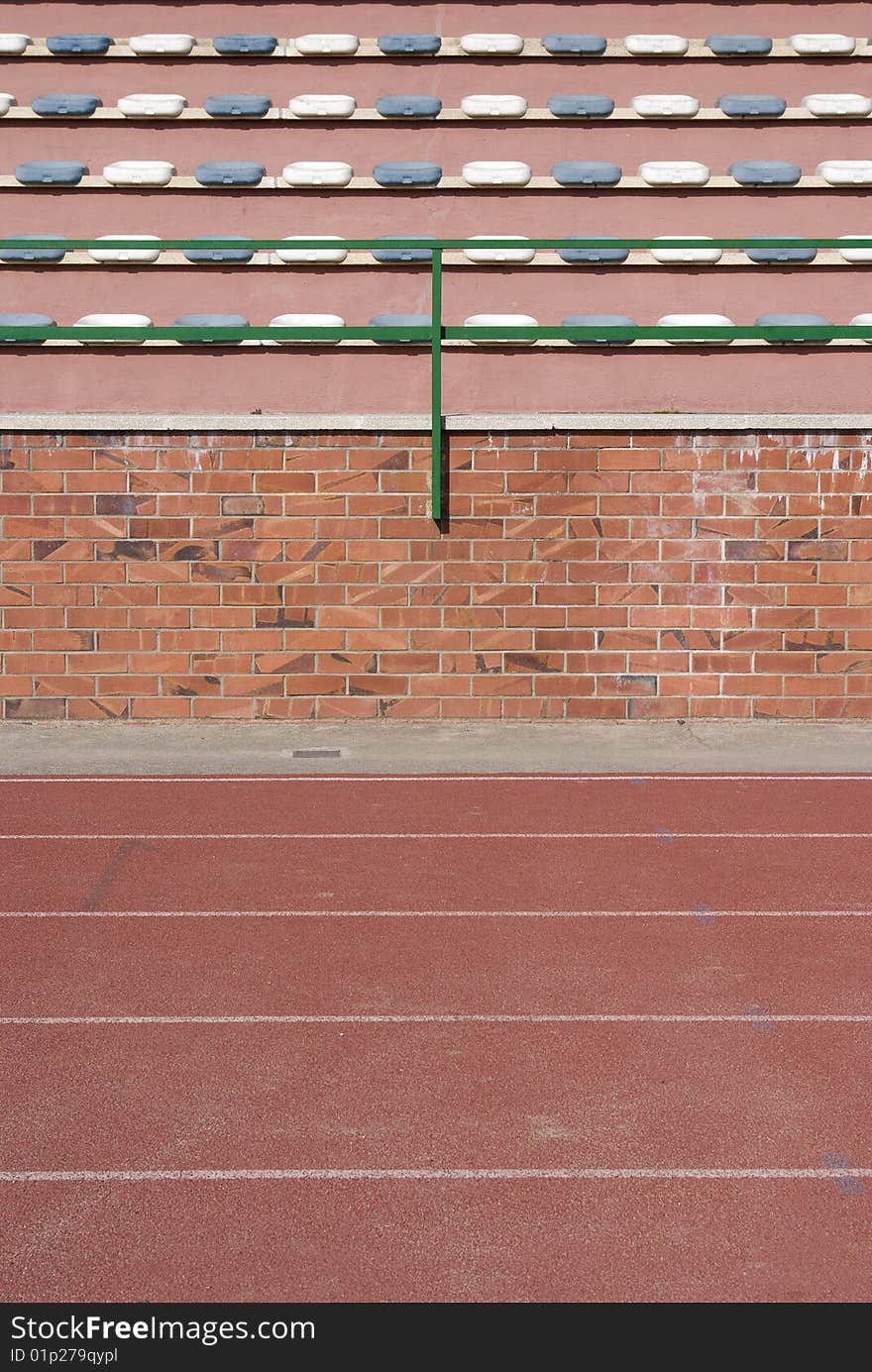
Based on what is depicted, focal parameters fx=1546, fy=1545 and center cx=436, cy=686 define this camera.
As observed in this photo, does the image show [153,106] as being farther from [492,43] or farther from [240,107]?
[492,43]

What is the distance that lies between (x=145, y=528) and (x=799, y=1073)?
6.02 meters

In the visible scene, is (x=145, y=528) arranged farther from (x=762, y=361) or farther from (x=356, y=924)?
(x=762, y=361)

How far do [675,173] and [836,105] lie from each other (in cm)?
177

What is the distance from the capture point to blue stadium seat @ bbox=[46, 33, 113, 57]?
14242mm

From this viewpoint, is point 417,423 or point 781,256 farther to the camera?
point 781,256

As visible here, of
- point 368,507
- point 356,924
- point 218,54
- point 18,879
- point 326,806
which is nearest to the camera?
point 356,924

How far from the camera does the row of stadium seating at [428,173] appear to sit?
1348cm

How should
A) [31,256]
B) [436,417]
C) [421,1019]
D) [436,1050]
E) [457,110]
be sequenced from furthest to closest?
1. [457,110]
2. [31,256]
3. [436,417]
4. [421,1019]
5. [436,1050]

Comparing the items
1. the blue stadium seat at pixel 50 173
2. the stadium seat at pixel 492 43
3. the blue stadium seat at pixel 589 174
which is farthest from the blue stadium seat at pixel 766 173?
the blue stadium seat at pixel 50 173

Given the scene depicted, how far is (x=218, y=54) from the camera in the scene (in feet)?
47.4

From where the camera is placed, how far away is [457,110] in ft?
46.1

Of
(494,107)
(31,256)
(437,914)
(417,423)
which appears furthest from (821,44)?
(437,914)
